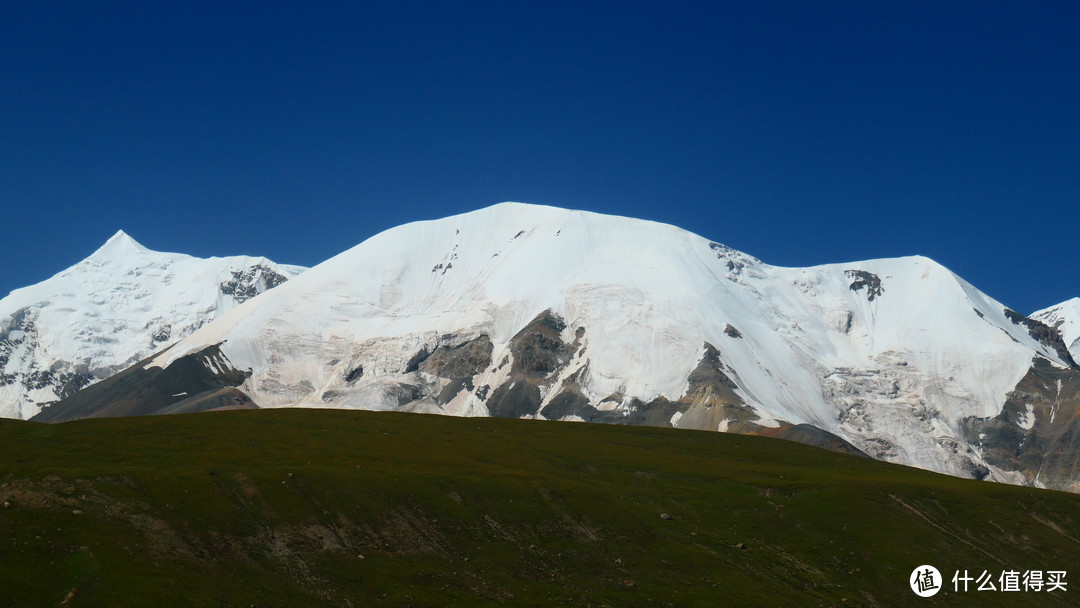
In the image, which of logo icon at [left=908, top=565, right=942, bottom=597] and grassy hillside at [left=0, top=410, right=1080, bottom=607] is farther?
logo icon at [left=908, top=565, right=942, bottom=597]

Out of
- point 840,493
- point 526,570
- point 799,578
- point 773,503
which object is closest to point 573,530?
point 526,570

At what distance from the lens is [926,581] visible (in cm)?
9362

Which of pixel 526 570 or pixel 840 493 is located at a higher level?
pixel 840 493

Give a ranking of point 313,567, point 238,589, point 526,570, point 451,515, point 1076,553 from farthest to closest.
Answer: point 1076,553 < point 451,515 < point 526,570 < point 313,567 < point 238,589

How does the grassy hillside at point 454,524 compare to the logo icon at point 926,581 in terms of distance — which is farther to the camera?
the logo icon at point 926,581

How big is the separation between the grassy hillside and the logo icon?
34.2 inches

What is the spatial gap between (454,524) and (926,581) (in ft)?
131

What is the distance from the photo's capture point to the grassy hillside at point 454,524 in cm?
7275

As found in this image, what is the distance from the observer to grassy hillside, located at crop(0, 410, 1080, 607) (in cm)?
7275

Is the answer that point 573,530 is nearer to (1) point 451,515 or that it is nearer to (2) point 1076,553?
(1) point 451,515

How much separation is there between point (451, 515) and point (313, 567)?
53.4 ft

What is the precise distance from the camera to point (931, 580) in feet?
309

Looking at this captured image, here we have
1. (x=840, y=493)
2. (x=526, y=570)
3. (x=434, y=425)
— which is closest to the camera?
(x=526, y=570)

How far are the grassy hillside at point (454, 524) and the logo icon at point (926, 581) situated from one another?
87cm
